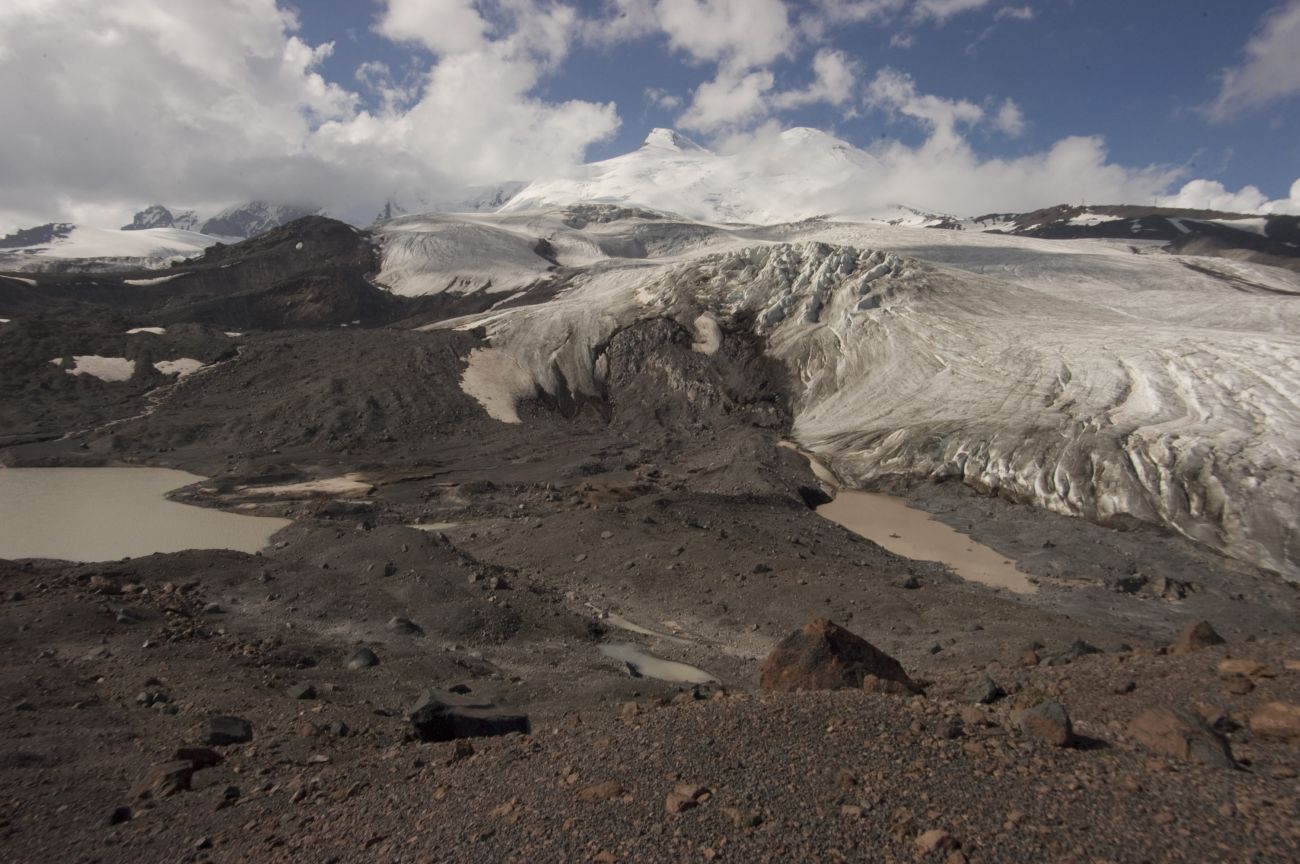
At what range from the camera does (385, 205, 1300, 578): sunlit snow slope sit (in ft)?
75.9

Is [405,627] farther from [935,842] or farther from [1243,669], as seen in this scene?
[1243,669]

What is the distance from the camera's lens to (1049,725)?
19.9 ft

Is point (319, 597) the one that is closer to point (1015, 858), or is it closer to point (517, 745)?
point (517, 745)

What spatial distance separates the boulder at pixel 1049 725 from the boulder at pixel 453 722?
4.86m

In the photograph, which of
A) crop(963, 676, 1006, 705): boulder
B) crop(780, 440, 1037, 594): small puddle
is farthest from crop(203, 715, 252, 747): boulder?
crop(780, 440, 1037, 594): small puddle

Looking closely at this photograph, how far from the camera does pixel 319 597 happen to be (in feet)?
47.4

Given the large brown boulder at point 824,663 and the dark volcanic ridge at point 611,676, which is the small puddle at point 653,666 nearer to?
the dark volcanic ridge at point 611,676

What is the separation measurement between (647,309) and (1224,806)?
39.8 metres

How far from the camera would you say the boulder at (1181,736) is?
5.71 m

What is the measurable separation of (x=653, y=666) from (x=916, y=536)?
491 inches

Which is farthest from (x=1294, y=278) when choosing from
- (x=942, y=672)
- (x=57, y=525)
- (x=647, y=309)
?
(x=57, y=525)

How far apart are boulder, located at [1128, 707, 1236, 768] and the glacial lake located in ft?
61.0

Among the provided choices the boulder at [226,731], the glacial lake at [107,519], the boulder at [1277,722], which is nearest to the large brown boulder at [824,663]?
the boulder at [1277,722]

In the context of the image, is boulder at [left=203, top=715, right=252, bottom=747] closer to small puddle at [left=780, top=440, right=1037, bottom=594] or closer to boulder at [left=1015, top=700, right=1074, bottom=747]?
boulder at [left=1015, top=700, right=1074, bottom=747]
